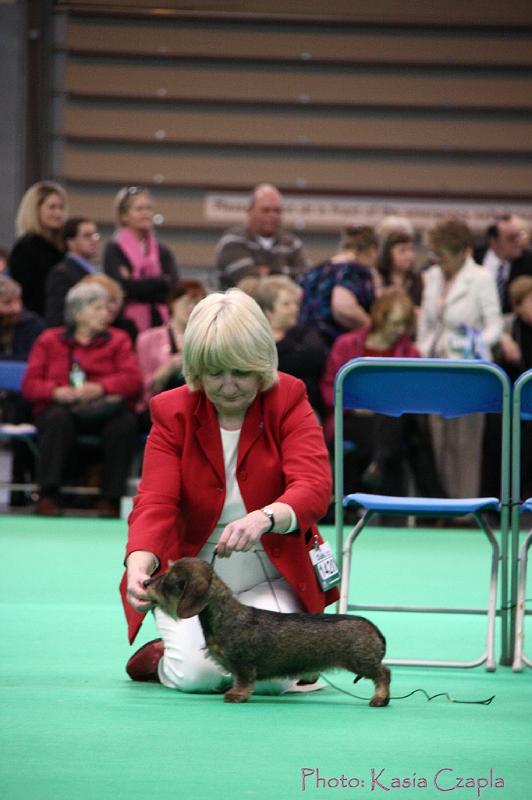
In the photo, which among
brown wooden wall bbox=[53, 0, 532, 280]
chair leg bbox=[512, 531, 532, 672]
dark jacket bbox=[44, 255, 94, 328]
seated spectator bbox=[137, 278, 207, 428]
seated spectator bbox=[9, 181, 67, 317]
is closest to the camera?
chair leg bbox=[512, 531, 532, 672]

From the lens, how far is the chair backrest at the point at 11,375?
7.59 m

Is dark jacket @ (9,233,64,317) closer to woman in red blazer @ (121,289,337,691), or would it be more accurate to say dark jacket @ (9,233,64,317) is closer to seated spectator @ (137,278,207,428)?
seated spectator @ (137,278,207,428)

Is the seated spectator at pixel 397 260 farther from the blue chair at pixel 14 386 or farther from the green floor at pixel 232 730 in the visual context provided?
the green floor at pixel 232 730

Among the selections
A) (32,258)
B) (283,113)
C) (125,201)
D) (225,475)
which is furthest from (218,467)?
(283,113)

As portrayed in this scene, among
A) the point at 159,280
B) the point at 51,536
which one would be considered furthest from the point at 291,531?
the point at 159,280

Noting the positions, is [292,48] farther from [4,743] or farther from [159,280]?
[4,743]

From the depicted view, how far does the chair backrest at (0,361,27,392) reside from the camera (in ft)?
24.9

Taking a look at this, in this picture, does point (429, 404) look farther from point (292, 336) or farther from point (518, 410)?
point (292, 336)

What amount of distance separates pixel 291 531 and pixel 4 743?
0.78 m

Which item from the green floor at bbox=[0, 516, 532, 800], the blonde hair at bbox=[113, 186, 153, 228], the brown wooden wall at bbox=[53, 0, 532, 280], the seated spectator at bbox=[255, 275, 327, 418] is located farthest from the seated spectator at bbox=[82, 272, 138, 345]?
the brown wooden wall at bbox=[53, 0, 532, 280]

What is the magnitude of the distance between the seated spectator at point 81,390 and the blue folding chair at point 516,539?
12.1 feet

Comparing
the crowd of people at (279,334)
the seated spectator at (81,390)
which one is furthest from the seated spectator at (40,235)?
the seated spectator at (81,390)

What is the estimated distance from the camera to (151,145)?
11.4m

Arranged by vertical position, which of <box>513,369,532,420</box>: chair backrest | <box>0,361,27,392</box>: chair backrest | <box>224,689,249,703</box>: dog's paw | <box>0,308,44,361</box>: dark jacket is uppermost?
<box>513,369,532,420</box>: chair backrest
